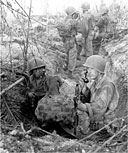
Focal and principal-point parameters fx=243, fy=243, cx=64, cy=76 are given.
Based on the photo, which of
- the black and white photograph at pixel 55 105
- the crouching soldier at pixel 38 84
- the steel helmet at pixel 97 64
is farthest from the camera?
the crouching soldier at pixel 38 84

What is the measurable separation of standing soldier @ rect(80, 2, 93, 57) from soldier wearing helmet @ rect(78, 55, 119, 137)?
490cm

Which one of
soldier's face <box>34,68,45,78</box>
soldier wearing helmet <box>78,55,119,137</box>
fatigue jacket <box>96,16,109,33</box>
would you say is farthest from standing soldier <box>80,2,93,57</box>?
soldier wearing helmet <box>78,55,119,137</box>

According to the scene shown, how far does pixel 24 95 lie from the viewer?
201 inches

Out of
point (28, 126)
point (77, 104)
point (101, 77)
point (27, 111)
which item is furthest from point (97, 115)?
point (27, 111)

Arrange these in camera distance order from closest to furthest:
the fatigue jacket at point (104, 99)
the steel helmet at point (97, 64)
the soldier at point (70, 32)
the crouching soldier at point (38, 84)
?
the fatigue jacket at point (104, 99) < the steel helmet at point (97, 64) < the crouching soldier at point (38, 84) < the soldier at point (70, 32)

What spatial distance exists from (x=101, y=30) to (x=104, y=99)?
21.2 ft

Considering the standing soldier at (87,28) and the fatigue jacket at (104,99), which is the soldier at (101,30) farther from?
the fatigue jacket at (104,99)

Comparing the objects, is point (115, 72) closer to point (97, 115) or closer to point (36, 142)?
point (97, 115)

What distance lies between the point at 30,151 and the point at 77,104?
1.59 meters

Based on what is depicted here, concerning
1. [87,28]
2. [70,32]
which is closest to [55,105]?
[70,32]

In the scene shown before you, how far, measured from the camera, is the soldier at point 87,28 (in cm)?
923

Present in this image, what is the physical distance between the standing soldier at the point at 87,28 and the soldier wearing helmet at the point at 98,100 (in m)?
4.90

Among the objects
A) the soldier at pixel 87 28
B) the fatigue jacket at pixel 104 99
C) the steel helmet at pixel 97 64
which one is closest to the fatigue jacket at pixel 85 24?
the soldier at pixel 87 28

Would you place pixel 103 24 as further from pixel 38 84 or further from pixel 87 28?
pixel 38 84
